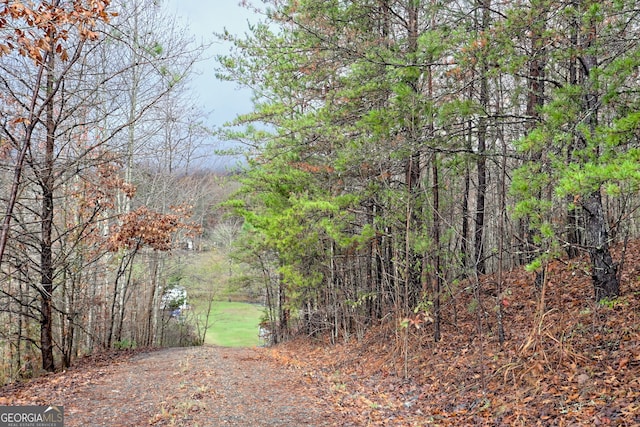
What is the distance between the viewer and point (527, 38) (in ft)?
17.6

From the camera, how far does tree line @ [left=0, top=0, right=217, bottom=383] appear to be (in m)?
4.65

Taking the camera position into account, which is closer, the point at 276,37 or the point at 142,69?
the point at 276,37

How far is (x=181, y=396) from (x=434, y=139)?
509 centimetres

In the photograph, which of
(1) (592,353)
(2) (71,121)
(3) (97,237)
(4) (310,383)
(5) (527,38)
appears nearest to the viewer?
(1) (592,353)

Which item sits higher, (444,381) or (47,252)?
(47,252)

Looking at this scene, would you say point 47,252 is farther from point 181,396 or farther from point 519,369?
point 519,369

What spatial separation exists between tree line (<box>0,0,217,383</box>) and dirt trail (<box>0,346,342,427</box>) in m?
1.39

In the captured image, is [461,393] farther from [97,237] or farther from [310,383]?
[97,237]

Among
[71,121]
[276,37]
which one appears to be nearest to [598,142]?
[276,37]

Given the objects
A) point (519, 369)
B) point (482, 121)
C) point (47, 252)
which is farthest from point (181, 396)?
point (482, 121)

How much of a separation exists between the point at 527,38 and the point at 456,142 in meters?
2.01

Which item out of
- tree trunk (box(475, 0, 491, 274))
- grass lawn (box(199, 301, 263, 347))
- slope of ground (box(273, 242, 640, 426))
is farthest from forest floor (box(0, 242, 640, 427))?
grass lawn (box(199, 301, 263, 347))

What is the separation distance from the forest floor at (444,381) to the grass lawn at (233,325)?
1625cm

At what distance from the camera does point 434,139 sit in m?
6.74
